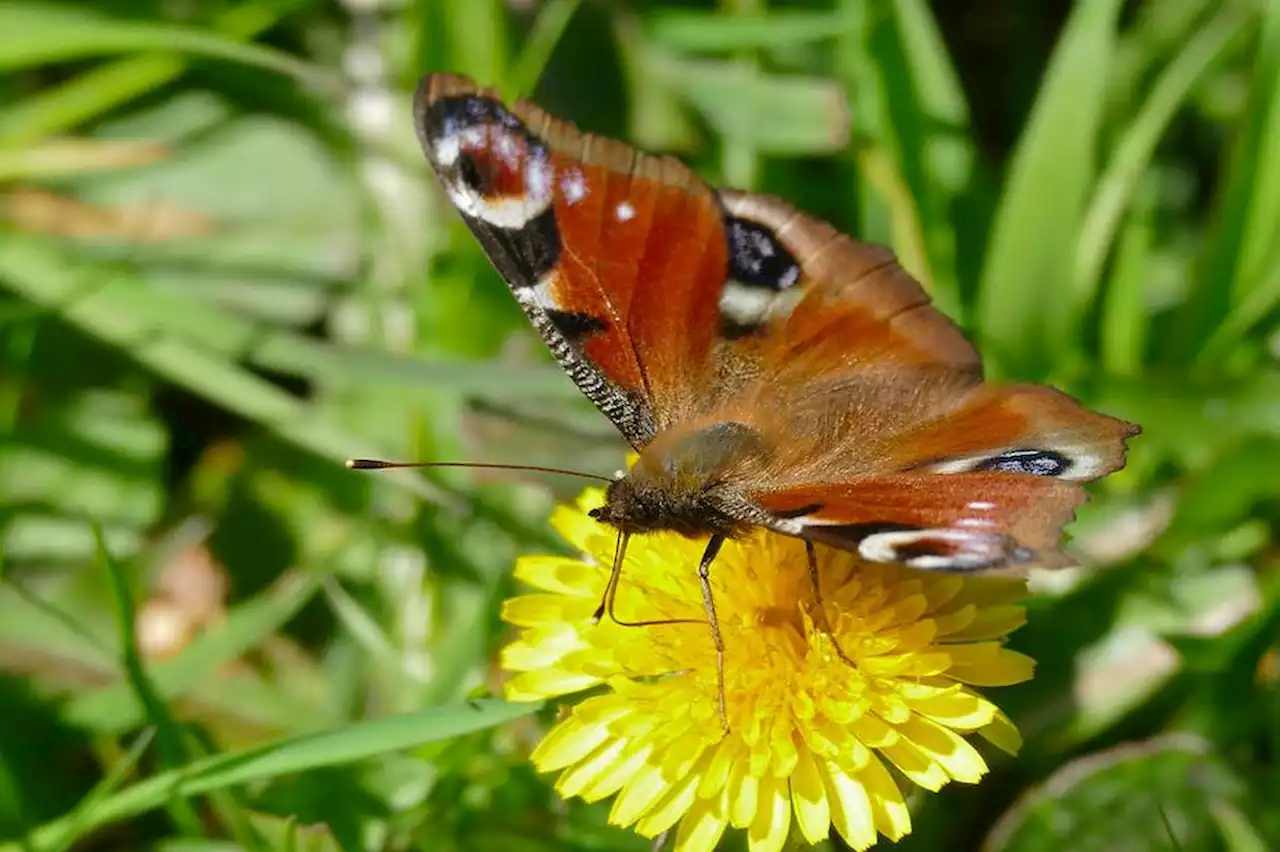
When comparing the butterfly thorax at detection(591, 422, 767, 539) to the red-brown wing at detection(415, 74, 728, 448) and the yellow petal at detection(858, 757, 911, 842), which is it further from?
the yellow petal at detection(858, 757, 911, 842)

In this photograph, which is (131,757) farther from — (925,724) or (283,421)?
(925,724)

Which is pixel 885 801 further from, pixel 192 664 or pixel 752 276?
pixel 192 664

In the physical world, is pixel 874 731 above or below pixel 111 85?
below

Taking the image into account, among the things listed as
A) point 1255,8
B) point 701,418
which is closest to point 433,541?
point 701,418

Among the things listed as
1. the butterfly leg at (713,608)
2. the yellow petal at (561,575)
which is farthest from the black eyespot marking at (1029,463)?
the yellow petal at (561,575)

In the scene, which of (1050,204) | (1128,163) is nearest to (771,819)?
(1050,204)

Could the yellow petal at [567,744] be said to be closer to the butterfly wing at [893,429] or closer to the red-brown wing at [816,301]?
the butterfly wing at [893,429]

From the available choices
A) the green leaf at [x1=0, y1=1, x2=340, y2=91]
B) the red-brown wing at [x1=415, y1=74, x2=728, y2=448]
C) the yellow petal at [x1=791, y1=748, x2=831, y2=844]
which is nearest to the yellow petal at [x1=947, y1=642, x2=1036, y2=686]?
the yellow petal at [x1=791, y1=748, x2=831, y2=844]
